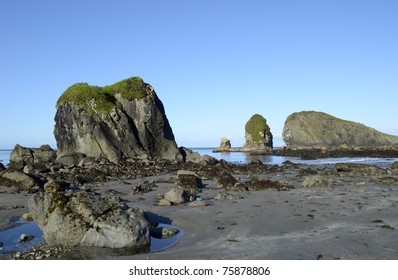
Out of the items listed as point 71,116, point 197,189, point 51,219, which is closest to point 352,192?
point 197,189

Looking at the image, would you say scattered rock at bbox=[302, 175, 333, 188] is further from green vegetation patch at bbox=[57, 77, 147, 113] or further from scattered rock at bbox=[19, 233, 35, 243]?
green vegetation patch at bbox=[57, 77, 147, 113]

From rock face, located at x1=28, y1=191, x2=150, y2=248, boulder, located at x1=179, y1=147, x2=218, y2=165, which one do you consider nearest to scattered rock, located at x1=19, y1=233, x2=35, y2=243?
rock face, located at x1=28, y1=191, x2=150, y2=248

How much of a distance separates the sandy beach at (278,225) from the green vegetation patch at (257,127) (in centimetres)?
11014

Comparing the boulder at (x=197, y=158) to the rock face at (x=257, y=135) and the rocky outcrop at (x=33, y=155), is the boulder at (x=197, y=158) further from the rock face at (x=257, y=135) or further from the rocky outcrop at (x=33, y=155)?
the rock face at (x=257, y=135)

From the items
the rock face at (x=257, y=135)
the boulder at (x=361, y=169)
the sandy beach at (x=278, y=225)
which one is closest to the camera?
the sandy beach at (x=278, y=225)

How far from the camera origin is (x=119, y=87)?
1946 inches

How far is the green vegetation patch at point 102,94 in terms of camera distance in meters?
44.8

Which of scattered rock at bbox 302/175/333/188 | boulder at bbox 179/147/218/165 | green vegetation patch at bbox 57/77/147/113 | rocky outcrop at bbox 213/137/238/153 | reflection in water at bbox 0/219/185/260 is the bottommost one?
reflection in water at bbox 0/219/185/260

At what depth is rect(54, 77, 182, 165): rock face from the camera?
41.6 metres

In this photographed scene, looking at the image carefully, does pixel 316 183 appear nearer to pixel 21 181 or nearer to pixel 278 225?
pixel 278 225

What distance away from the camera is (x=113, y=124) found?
43.7 metres

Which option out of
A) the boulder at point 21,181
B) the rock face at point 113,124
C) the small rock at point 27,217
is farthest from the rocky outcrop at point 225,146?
the small rock at point 27,217

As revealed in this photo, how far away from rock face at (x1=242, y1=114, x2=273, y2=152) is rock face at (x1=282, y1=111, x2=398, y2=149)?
11150 millimetres
